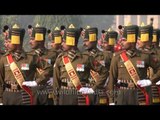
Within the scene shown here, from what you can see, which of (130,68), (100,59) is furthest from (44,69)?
(130,68)

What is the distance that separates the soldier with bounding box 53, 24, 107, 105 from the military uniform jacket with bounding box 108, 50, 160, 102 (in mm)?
595

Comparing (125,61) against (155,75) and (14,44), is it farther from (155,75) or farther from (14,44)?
(14,44)

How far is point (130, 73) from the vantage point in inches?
548

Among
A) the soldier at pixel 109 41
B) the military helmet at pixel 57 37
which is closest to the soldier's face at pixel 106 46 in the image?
the soldier at pixel 109 41

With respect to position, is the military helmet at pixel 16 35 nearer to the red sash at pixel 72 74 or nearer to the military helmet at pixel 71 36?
the military helmet at pixel 71 36

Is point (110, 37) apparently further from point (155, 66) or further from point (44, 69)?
point (155, 66)

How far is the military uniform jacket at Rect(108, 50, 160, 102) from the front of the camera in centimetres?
1380

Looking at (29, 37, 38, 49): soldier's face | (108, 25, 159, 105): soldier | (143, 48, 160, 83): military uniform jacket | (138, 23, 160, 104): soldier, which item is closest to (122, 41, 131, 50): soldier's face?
(108, 25, 159, 105): soldier

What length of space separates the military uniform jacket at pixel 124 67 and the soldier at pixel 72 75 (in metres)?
0.60

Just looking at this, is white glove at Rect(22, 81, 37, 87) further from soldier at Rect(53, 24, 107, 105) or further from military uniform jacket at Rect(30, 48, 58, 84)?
military uniform jacket at Rect(30, 48, 58, 84)

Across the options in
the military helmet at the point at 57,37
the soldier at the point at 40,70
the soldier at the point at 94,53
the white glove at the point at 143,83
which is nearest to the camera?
the white glove at the point at 143,83

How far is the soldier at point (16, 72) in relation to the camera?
14.1 meters

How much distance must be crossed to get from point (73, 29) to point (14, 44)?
135 centimetres

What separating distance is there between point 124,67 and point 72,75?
1141mm
